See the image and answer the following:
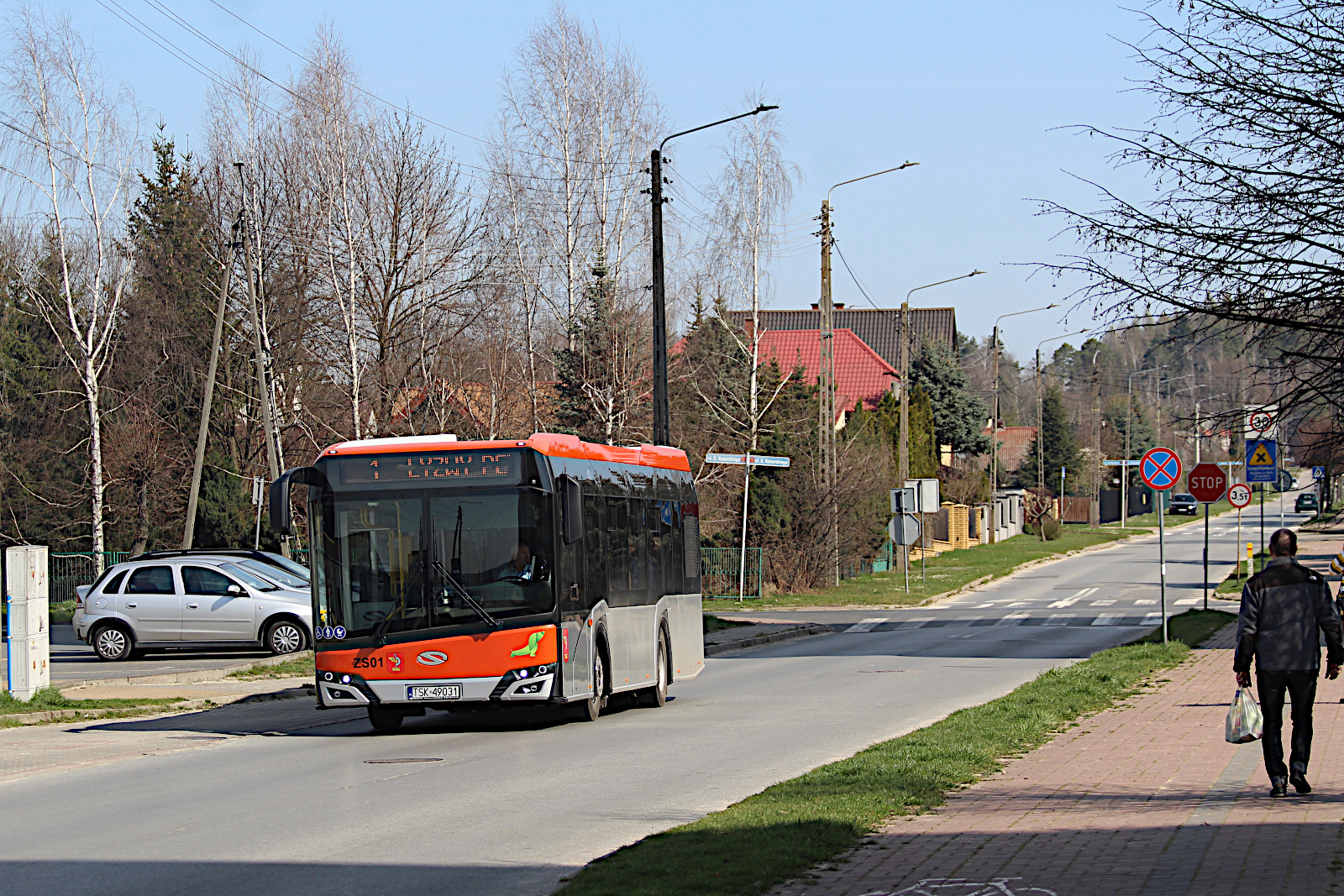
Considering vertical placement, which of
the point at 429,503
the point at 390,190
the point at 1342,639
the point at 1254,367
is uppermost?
the point at 390,190

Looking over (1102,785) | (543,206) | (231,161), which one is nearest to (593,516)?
(1102,785)

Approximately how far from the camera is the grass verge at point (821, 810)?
22.7 ft

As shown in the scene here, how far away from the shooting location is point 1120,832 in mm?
7930

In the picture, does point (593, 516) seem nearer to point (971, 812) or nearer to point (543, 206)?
point (971, 812)

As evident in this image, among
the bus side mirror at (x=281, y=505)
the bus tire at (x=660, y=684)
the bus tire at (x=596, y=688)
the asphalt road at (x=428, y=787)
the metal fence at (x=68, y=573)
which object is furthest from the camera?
the metal fence at (x=68, y=573)

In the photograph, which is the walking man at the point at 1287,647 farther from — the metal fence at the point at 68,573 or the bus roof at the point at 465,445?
the metal fence at the point at 68,573

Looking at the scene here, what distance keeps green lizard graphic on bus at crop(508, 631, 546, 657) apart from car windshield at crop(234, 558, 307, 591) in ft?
37.7

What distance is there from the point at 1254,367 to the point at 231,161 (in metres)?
37.4

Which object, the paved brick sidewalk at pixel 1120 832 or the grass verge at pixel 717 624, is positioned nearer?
the paved brick sidewalk at pixel 1120 832

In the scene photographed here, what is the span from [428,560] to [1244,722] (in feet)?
25.6

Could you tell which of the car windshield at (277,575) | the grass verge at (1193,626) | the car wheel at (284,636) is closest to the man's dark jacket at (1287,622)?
the grass verge at (1193,626)

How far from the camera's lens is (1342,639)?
9586 millimetres

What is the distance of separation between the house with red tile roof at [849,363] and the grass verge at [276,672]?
2204 inches

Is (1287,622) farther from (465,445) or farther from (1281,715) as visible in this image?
(465,445)
